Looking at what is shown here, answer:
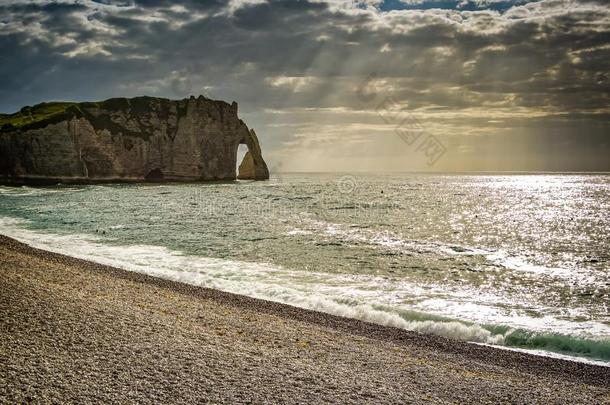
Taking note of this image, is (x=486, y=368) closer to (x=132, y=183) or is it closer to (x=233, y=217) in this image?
(x=233, y=217)

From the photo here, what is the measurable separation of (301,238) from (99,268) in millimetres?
16999

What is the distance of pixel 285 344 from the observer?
36.0 feet

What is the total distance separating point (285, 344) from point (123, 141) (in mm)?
120638

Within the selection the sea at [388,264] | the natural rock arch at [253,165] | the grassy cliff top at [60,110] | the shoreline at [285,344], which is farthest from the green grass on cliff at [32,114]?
the shoreline at [285,344]

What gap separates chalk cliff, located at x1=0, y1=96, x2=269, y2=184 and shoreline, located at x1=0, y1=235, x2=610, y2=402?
104m

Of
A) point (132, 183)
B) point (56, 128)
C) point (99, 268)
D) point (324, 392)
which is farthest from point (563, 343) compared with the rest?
point (132, 183)

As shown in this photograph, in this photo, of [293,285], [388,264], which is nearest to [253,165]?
[388,264]

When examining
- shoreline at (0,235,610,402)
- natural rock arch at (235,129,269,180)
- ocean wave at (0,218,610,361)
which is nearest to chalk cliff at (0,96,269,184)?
natural rock arch at (235,129,269,180)

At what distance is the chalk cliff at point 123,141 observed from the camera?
352 ft

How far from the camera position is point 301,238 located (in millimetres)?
35031

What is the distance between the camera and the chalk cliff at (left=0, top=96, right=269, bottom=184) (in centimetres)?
10719

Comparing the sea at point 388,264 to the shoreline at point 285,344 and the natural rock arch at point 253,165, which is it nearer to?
the shoreline at point 285,344

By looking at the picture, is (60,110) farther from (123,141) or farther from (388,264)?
(388,264)

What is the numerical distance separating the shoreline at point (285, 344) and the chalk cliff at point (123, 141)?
10434cm
